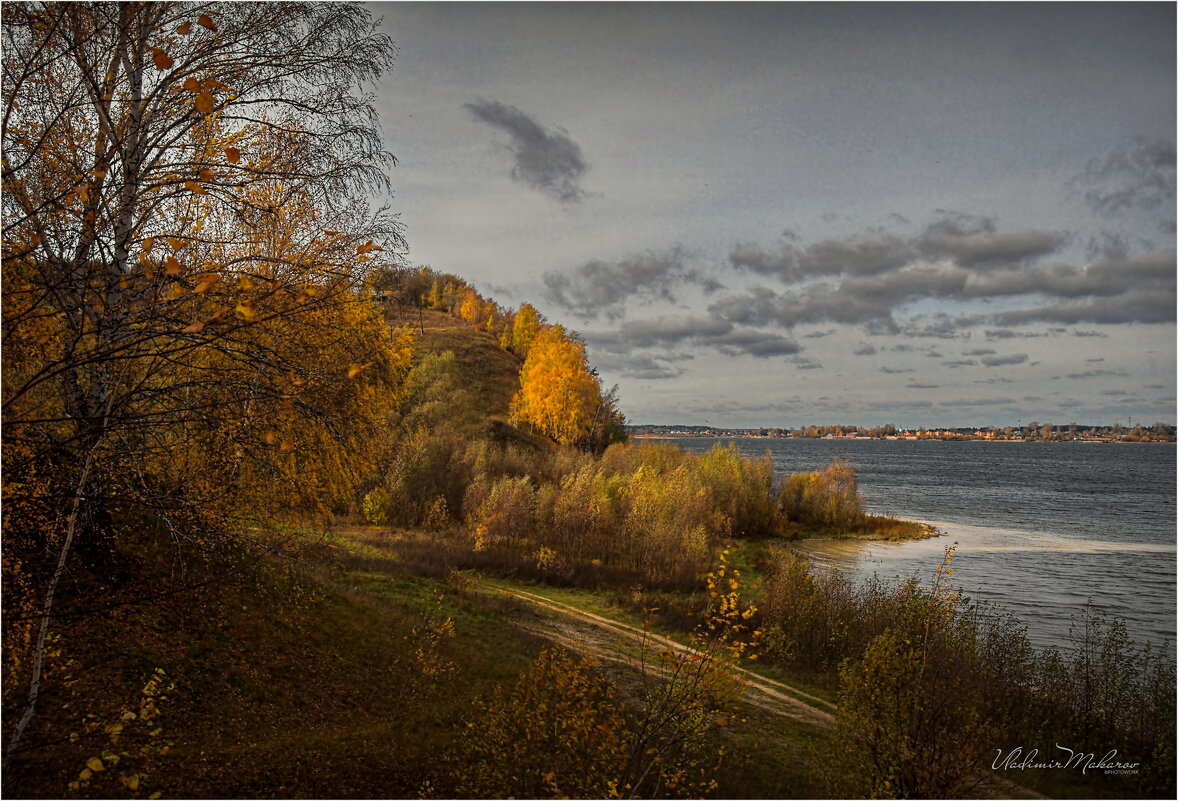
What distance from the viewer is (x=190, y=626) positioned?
9.97 m

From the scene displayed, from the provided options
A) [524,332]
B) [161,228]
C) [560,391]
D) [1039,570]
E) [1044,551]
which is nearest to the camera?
[161,228]

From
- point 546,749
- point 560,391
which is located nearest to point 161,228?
point 546,749

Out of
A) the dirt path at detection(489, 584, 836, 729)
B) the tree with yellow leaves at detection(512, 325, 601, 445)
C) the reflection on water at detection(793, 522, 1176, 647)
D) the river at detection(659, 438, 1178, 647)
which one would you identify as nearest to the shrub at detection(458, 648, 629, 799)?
the dirt path at detection(489, 584, 836, 729)

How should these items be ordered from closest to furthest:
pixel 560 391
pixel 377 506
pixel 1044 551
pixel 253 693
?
pixel 253 693
pixel 377 506
pixel 1044 551
pixel 560 391

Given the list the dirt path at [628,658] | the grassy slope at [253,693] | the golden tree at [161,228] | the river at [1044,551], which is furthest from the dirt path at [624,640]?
the river at [1044,551]

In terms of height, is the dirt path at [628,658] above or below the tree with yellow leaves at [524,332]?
below

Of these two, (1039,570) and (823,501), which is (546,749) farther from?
(823,501)

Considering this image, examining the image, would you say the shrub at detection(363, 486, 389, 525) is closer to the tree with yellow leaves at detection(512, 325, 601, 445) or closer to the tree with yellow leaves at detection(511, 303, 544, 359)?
the tree with yellow leaves at detection(512, 325, 601, 445)

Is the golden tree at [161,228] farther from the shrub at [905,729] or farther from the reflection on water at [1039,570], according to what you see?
the reflection on water at [1039,570]

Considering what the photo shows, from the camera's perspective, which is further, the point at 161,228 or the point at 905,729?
the point at 905,729

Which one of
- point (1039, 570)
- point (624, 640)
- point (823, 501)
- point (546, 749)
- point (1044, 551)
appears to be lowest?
point (1039, 570)

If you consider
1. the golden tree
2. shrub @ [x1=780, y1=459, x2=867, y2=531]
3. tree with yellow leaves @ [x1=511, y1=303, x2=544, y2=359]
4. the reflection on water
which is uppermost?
tree with yellow leaves @ [x1=511, y1=303, x2=544, y2=359]

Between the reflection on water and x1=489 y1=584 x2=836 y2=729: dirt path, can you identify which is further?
the reflection on water

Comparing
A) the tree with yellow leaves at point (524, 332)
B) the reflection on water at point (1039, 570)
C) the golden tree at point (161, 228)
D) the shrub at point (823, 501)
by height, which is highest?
the tree with yellow leaves at point (524, 332)
